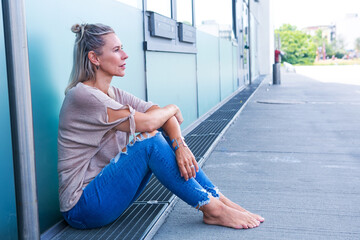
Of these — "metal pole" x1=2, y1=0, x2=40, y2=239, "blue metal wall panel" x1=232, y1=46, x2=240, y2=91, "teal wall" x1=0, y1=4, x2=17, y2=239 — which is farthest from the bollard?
"metal pole" x1=2, y1=0, x2=40, y2=239

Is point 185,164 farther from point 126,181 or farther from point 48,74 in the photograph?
point 48,74

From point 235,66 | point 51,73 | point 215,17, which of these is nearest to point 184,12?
point 215,17

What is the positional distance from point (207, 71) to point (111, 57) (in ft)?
17.6

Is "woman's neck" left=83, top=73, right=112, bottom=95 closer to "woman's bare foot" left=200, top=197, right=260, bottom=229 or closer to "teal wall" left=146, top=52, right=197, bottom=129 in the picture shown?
"woman's bare foot" left=200, top=197, right=260, bottom=229

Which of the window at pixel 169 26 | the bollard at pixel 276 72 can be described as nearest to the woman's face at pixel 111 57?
the window at pixel 169 26

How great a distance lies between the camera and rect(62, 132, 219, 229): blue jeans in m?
2.25

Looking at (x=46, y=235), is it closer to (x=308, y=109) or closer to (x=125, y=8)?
(x=125, y=8)

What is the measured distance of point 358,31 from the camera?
112938mm

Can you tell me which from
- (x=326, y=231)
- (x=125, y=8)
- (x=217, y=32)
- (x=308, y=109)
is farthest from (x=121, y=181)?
(x=217, y=32)

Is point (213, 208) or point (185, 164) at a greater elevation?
point (185, 164)

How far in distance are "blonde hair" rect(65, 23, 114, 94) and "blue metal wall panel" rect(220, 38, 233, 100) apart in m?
7.06

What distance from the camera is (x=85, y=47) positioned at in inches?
91.2

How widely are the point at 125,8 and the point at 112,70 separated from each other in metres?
1.52

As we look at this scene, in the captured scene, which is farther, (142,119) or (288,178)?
(288,178)
